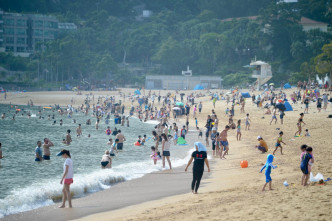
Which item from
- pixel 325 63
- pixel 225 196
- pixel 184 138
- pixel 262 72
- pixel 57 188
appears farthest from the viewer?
pixel 262 72

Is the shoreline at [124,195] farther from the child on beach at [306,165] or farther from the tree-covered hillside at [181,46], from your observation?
the tree-covered hillside at [181,46]

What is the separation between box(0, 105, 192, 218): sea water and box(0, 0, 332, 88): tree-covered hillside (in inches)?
1645

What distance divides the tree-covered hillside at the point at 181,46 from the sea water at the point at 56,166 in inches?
1645

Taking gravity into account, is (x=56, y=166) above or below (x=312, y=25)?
below

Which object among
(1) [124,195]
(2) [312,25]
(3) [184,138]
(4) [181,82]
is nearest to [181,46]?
(4) [181,82]

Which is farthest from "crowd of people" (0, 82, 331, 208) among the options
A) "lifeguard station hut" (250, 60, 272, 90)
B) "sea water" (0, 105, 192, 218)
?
"lifeguard station hut" (250, 60, 272, 90)

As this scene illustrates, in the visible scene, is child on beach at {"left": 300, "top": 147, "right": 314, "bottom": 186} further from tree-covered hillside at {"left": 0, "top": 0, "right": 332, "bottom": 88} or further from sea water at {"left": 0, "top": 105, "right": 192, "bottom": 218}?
tree-covered hillside at {"left": 0, "top": 0, "right": 332, "bottom": 88}

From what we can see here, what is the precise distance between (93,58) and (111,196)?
245 feet

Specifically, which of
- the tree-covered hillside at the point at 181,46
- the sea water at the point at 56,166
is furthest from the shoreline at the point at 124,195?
the tree-covered hillside at the point at 181,46

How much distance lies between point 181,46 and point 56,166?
69456 mm

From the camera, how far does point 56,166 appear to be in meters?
18.7

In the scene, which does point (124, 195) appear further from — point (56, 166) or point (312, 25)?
point (312, 25)

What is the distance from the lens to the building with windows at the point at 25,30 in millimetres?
98250

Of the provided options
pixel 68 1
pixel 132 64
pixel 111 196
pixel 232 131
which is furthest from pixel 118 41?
pixel 111 196
